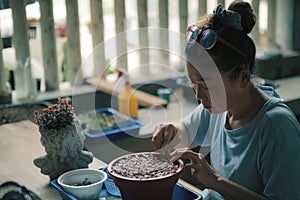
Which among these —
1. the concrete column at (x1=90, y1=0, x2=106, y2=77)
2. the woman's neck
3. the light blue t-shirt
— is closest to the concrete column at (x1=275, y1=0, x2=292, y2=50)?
the concrete column at (x1=90, y1=0, x2=106, y2=77)

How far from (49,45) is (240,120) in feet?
5.92

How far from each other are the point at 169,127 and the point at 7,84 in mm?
1564

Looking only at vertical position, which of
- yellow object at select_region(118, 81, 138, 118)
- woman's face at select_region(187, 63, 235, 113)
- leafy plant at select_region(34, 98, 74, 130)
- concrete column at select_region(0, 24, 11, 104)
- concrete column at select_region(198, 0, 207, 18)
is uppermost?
concrete column at select_region(198, 0, 207, 18)

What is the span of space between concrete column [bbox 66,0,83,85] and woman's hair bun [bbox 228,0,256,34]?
Result: 1619 millimetres

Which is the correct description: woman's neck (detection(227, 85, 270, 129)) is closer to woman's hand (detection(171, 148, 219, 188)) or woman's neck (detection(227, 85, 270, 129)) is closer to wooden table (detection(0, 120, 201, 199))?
woman's hand (detection(171, 148, 219, 188))

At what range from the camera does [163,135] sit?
1.86 metres

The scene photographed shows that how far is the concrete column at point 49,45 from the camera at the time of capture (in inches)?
122

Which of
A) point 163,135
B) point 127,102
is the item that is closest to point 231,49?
point 163,135

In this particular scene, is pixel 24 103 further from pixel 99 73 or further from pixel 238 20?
pixel 238 20

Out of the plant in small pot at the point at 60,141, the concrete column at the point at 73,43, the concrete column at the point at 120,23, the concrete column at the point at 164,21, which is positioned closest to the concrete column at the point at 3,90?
the concrete column at the point at 73,43

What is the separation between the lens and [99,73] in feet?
11.2

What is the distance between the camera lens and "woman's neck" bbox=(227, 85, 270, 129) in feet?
5.45

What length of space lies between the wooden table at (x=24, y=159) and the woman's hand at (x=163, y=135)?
0.80ft

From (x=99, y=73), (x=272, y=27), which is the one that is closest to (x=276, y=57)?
(x=272, y=27)
